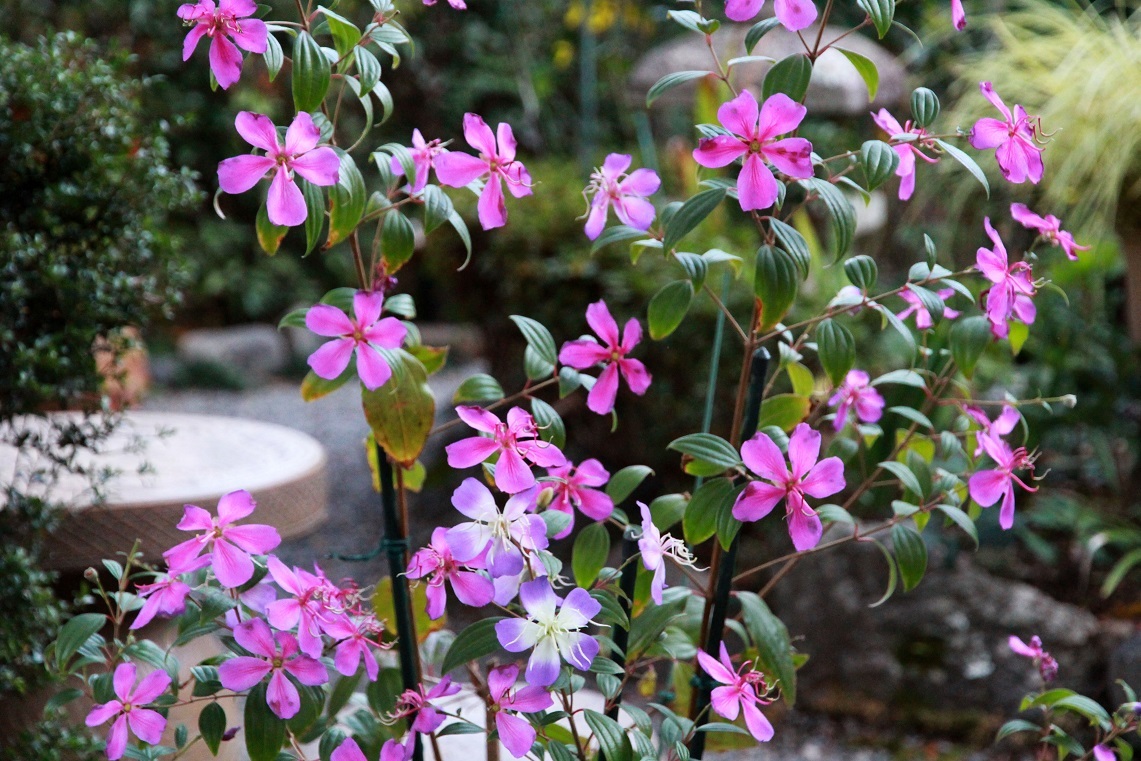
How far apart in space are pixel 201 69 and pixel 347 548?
112 inches

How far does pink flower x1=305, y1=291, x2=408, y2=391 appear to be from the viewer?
26.6 inches

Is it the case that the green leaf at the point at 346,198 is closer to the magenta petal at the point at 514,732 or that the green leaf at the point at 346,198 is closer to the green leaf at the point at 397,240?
the green leaf at the point at 397,240

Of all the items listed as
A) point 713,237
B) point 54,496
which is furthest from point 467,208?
point 54,496

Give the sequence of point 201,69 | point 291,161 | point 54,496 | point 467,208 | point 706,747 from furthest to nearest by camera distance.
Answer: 1. point 201,69
2. point 467,208
3. point 54,496
4. point 706,747
5. point 291,161

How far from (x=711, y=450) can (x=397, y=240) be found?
268 millimetres

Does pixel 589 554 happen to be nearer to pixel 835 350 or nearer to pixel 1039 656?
pixel 835 350

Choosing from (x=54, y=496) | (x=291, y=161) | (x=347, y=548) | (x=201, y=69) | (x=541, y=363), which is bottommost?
(x=347, y=548)

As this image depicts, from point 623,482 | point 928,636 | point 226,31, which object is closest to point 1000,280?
point 623,482

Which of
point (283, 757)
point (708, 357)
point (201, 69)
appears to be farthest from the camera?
point (201, 69)

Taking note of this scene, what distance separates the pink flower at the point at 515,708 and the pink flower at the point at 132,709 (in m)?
0.24

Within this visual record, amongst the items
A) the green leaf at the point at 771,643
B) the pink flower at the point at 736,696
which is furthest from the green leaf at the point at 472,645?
the green leaf at the point at 771,643

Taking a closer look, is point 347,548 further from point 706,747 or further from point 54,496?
point 706,747

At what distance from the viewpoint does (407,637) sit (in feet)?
Result: 2.84

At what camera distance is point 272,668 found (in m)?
0.72
